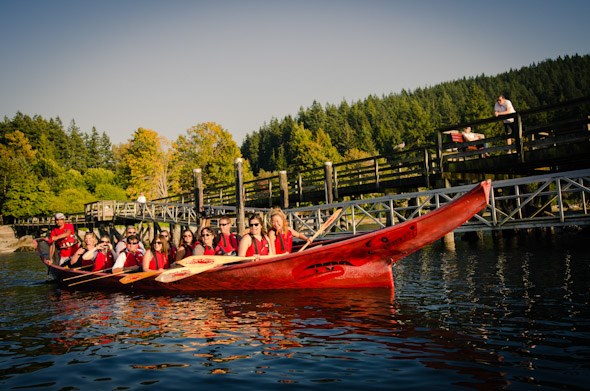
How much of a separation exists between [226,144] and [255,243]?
4492 centimetres

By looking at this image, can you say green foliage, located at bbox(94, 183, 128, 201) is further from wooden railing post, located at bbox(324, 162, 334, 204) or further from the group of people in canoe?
the group of people in canoe

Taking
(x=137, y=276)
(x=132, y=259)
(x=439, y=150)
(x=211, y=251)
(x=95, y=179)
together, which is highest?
(x=95, y=179)

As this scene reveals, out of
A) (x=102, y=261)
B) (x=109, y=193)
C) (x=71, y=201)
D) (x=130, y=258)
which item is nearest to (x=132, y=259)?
(x=130, y=258)

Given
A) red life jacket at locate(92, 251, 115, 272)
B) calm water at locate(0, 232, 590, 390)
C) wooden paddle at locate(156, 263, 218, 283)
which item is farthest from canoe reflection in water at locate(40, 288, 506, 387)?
red life jacket at locate(92, 251, 115, 272)

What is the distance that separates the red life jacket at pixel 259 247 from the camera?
937cm

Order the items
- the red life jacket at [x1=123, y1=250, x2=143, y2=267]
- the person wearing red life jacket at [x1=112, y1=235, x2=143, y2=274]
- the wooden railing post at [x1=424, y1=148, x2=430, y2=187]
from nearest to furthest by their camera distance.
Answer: the person wearing red life jacket at [x1=112, y1=235, x2=143, y2=274] < the red life jacket at [x1=123, y1=250, x2=143, y2=267] < the wooden railing post at [x1=424, y1=148, x2=430, y2=187]

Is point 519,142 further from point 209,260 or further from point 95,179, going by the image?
point 95,179

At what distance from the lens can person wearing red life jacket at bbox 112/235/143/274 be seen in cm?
1121

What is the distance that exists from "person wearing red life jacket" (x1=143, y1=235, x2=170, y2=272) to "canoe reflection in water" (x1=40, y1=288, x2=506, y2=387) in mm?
1375

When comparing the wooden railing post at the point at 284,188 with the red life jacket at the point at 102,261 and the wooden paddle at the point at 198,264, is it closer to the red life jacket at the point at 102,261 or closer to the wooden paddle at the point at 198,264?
the red life jacket at the point at 102,261

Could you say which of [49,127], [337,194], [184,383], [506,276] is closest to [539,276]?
[506,276]

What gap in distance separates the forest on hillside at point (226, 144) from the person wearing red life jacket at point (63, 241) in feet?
123

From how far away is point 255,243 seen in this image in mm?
9367

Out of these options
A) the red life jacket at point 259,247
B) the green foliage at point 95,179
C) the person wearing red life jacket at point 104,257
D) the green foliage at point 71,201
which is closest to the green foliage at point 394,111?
the green foliage at point 95,179
